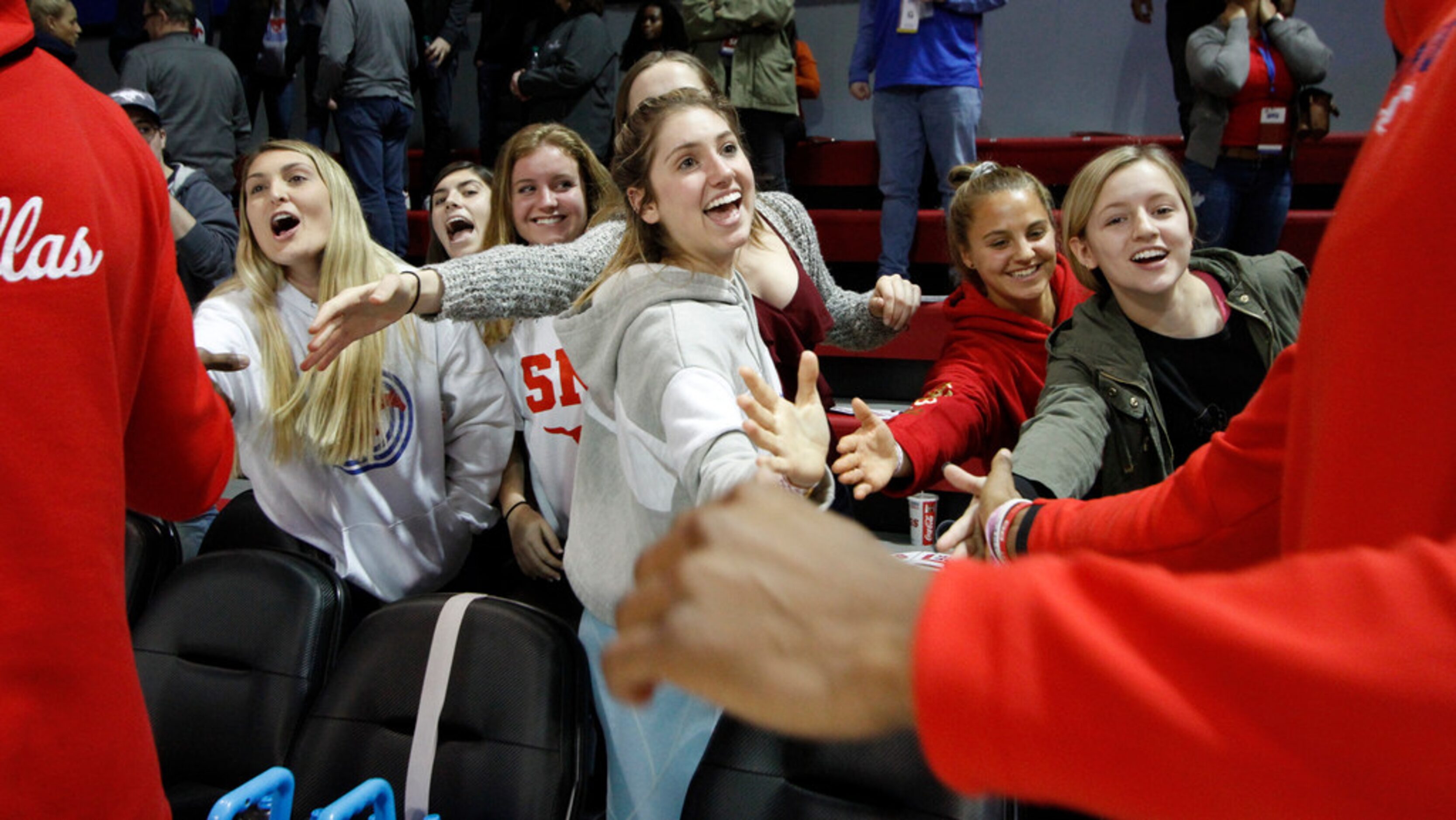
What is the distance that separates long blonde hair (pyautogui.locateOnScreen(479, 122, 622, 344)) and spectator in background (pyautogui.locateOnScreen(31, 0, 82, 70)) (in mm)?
2822

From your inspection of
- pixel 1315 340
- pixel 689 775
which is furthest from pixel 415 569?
pixel 1315 340

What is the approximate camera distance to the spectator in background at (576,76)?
4562mm

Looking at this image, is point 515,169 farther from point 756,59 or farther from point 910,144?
point 756,59

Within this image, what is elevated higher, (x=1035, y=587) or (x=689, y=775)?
(x=1035, y=587)

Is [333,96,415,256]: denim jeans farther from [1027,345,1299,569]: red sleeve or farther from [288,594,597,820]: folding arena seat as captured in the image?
[1027,345,1299,569]: red sleeve

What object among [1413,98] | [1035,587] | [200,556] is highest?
[1413,98]

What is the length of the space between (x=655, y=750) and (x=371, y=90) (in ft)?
13.8

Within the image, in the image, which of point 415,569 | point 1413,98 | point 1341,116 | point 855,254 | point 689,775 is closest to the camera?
point 1413,98

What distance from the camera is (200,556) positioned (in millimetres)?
2049

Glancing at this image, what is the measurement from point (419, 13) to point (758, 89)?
2913 millimetres

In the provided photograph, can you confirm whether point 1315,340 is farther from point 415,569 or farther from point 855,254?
point 855,254

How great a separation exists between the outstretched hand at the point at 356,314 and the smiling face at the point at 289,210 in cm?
75

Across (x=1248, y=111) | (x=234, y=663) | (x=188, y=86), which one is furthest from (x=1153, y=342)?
(x=188, y=86)

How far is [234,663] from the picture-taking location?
1.95 meters
